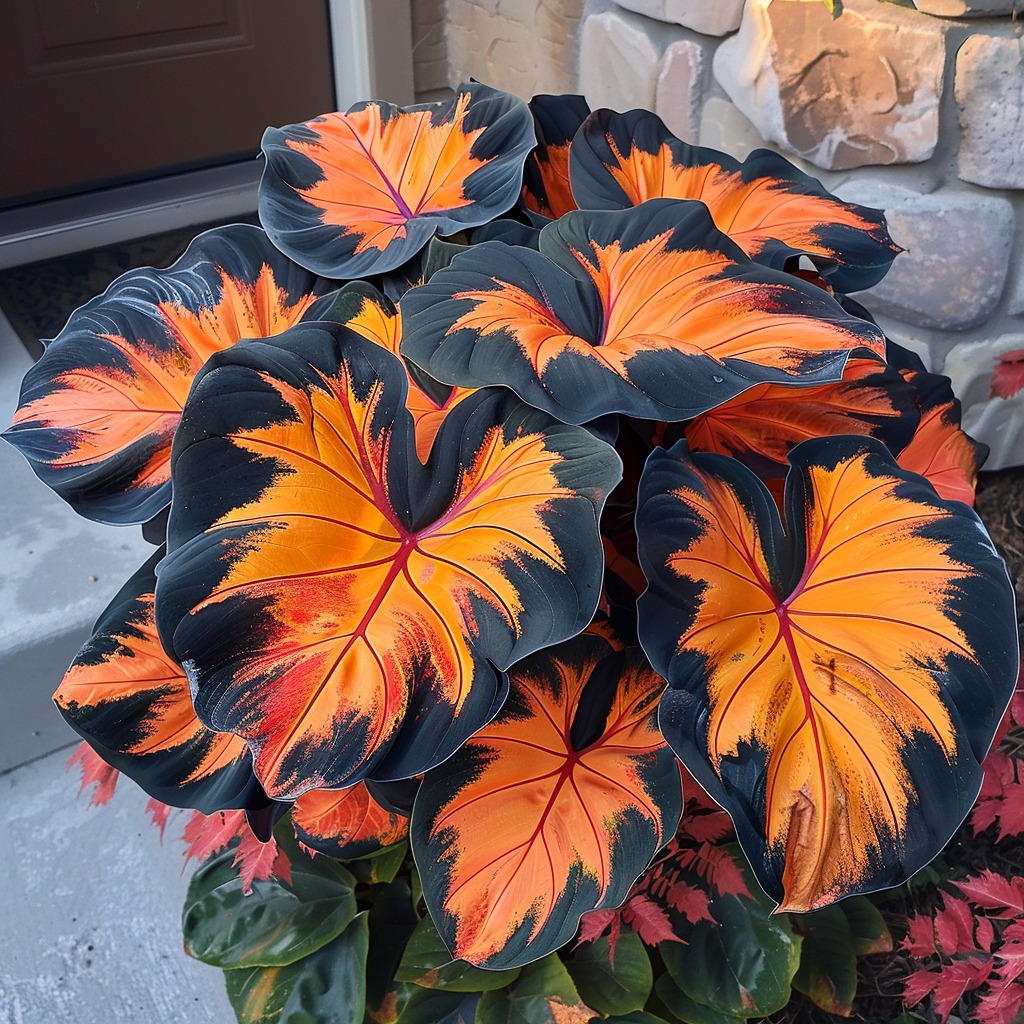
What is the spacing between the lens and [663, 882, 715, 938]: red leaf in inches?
34.2

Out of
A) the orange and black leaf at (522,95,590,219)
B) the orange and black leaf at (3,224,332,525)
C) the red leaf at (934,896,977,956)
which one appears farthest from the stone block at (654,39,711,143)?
the red leaf at (934,896,977,956)

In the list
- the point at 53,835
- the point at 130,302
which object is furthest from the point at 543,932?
the point at 53,835

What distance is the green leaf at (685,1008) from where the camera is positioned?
2.95 feet

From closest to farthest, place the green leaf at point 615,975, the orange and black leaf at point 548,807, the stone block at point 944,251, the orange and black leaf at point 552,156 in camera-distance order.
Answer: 1. the orange and black leaf at point 548,807
2. the green leaf at point 615,975
3. the orange and black leaf at point 552,156
4. the stone block at point 944,251

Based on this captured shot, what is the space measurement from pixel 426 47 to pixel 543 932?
2.05 meters

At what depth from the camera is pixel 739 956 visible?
2.94 feet

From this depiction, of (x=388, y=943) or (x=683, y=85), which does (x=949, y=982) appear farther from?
(x=683, y=85)

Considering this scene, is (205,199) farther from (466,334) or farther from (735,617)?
(735,617)

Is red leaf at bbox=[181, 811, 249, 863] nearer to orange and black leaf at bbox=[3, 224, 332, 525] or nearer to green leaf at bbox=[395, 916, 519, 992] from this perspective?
green leaf at bbox=[395, 916, 519, 992]

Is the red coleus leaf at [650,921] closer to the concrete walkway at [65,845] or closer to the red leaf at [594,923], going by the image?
the red leaf at [594,923]

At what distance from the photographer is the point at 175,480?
583mm

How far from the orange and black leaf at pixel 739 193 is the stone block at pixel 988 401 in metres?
0.59

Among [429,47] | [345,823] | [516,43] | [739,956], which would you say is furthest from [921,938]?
[429,47]

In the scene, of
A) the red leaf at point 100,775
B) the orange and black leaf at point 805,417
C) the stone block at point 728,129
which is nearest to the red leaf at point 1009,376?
the orange and black leaf at point 805,417
